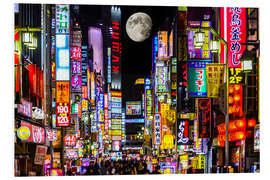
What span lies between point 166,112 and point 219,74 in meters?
1.08

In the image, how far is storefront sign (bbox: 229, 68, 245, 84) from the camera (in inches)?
186

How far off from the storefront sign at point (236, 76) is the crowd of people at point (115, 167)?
6.59 feet

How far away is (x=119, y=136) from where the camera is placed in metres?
4.65

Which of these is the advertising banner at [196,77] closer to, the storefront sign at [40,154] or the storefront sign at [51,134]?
the storefront sign at [51,134]

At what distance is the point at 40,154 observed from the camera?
14.7 feet

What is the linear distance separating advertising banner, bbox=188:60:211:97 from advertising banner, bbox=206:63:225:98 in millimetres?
87

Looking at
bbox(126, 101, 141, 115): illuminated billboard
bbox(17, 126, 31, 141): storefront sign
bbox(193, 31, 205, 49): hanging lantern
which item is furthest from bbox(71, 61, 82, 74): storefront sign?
bbox(193, 31, 205, 49): hanging lantern

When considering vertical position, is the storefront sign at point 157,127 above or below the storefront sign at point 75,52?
below

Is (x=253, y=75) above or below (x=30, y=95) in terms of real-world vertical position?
above

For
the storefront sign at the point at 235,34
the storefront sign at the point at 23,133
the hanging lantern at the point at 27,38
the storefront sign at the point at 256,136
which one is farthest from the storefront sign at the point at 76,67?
the storefront sign at the point at 256,136

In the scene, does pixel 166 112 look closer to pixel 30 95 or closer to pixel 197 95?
pixel 197 95

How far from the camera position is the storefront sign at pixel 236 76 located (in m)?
4.71

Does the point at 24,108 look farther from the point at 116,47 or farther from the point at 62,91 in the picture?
the point at 116,47
